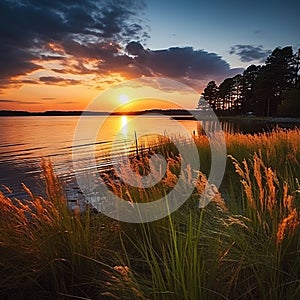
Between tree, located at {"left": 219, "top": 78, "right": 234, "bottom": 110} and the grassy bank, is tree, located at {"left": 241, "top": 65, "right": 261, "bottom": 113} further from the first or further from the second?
the grassy bank

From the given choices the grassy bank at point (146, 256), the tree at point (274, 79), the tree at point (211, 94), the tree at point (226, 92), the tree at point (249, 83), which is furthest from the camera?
the tree at point (211, 94)

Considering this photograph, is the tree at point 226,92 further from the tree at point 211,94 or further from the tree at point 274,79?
the tree at point 274,79

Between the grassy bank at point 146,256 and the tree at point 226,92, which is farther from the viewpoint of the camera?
the tree at point 226,92

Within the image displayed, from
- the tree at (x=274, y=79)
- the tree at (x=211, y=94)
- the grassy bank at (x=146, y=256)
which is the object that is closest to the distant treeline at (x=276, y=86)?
the tree at (x=274, y=79)

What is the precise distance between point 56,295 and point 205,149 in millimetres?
6633

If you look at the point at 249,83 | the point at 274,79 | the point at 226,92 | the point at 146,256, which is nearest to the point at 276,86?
the point at 274,79

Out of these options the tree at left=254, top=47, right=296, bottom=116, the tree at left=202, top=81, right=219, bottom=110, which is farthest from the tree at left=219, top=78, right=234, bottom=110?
the tree at left=254, top=47, right=296, bottom=116

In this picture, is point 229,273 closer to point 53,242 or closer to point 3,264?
point 53,242

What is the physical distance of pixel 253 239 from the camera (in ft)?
8.49

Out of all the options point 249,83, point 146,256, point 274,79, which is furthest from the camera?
point 249,83

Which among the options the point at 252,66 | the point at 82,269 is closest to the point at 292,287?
the point at 82,269

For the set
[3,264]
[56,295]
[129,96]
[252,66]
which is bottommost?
[56,295]

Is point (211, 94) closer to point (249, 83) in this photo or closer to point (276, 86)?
point (249, 83)

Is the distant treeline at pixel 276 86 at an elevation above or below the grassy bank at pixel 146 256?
above
